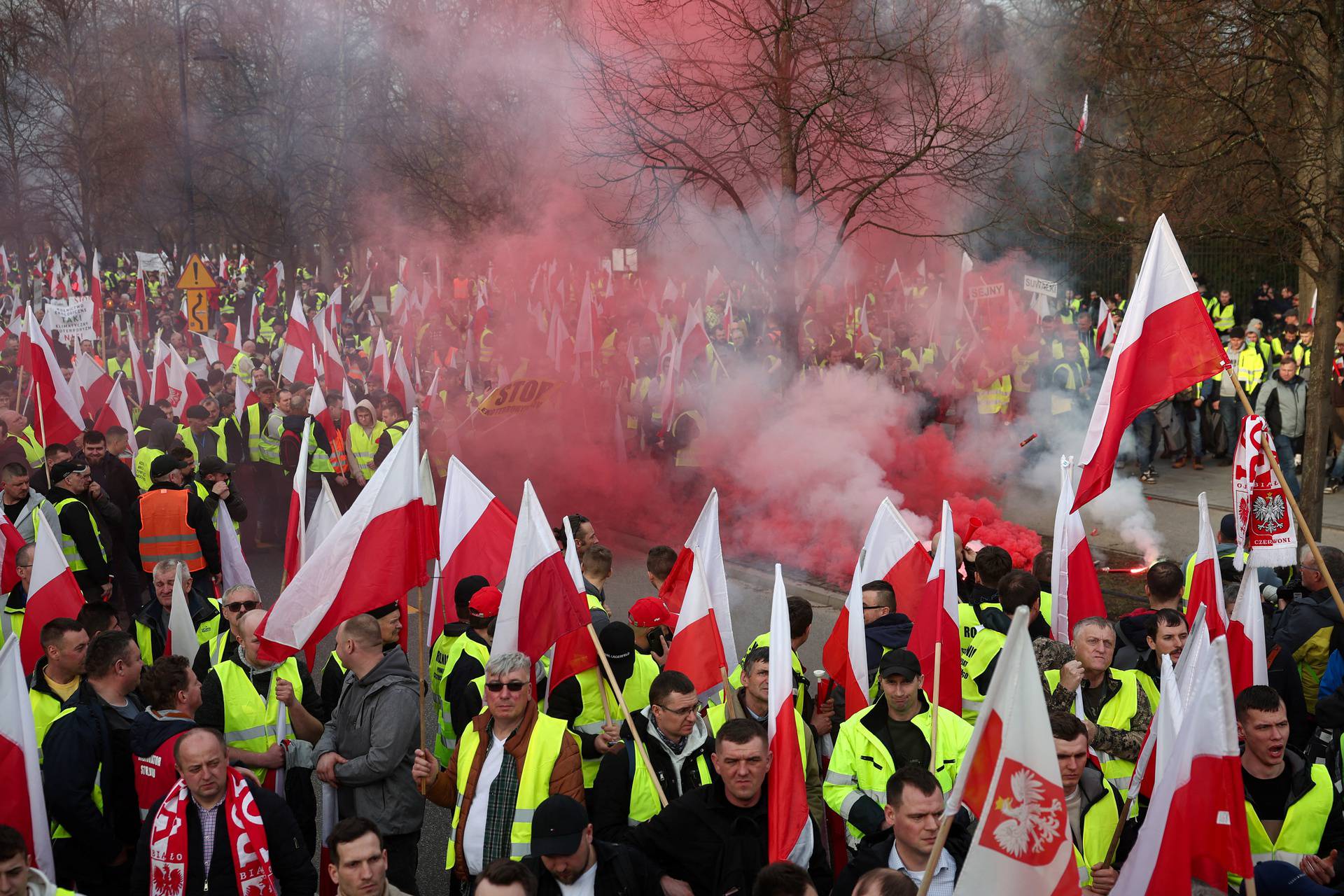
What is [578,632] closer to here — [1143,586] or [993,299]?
[1143,586]

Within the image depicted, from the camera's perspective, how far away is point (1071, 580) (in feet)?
21.5

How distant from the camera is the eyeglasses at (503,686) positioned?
4402mm

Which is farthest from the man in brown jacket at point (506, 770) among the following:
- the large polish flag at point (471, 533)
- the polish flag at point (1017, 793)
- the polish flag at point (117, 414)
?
the polish flag at point (117, 414)

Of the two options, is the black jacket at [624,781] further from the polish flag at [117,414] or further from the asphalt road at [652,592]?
the polish flag at [117,414]

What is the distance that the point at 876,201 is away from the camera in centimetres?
1196

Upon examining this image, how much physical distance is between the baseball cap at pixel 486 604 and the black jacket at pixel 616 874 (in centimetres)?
183

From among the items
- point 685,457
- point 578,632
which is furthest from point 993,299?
point 578,632

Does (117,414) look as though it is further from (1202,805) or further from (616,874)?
(1202,805)

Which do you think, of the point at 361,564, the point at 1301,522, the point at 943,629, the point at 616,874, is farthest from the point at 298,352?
the point at 1301,522

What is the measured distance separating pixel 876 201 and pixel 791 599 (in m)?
6.70

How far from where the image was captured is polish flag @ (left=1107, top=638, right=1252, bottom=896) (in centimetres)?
367

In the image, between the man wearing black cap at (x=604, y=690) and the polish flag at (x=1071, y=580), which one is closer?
the man wearing black cap at (x=604, y=690)

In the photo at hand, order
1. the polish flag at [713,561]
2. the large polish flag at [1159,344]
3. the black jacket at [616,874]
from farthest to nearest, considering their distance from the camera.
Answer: the polish flag at [713,561] < the large polish flag at [1159,344] < the black jacket at [616,874]

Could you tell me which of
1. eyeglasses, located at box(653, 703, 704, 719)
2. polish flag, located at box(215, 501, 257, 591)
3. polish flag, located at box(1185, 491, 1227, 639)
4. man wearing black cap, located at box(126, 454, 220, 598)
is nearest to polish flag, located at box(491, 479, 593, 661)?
eyeglasses, located at box(653, 703, 704, 719)
